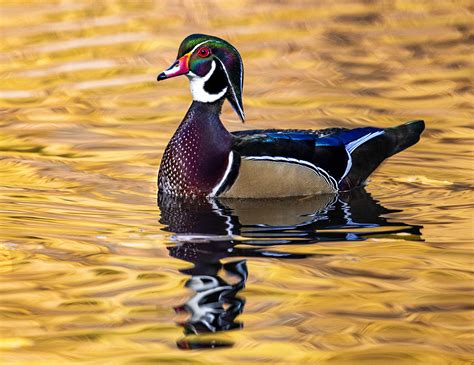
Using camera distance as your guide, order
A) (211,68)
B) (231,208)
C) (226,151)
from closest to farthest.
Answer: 1. (231,208)
2. (226,151)
3. (211,68)

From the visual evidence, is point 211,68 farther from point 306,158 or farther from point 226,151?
point 306,158

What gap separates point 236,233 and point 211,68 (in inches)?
56.4

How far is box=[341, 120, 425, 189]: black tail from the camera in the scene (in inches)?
384

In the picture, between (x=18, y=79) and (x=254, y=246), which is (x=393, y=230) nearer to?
(x=254, y=246)

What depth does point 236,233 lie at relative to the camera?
838cm

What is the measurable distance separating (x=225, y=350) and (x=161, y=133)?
4900 millimetres

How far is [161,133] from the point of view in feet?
36.3

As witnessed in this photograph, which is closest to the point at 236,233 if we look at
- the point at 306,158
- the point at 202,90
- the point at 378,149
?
the point at 306,158

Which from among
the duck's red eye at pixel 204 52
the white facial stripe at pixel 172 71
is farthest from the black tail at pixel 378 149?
the white facial stripe at pixel 172 71

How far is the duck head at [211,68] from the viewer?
930 centimetres

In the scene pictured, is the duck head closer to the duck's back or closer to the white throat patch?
the white throat patch

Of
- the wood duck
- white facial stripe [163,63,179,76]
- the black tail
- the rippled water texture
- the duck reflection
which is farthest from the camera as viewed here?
the black tail

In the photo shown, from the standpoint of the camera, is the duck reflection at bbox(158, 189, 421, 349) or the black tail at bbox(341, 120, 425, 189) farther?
the black tail at bbox(341, 120, 425, 189)

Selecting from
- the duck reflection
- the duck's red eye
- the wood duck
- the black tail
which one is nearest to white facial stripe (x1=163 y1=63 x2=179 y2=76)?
the wood duck
